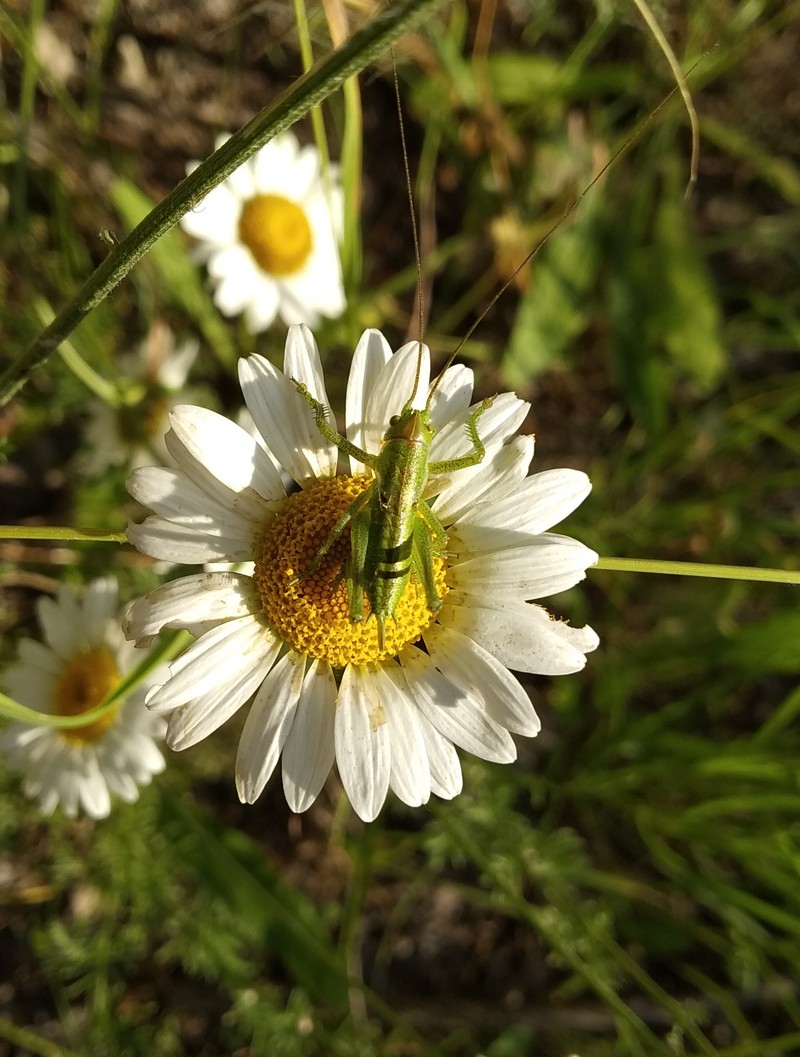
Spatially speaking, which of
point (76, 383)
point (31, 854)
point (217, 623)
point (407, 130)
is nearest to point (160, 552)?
point (217, 623)

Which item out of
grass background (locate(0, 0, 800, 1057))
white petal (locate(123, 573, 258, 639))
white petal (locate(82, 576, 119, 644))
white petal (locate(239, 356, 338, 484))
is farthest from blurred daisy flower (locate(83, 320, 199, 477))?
white petal (locate(123, 573, 258, 639))

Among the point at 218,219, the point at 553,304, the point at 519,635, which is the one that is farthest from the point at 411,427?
the point at 553,304

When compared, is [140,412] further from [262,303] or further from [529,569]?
[529,569]

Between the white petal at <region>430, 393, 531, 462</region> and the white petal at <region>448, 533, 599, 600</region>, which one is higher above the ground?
the white petal at <region>430, 393, 531, 462</region>

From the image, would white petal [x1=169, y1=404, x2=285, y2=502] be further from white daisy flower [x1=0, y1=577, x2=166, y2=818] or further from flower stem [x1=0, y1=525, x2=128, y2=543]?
white daisy flower [x1=0, y1=577, x2=166, y2=818]

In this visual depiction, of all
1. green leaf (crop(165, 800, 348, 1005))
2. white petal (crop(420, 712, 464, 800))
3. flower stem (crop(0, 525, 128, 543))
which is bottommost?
green leaf (crop(165, 800, 348, 1005))

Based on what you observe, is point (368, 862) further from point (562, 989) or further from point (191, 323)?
point (191, 323)

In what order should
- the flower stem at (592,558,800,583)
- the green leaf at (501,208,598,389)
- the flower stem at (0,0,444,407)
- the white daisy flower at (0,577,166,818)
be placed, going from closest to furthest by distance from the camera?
the flower stem at (0,0,444,407), the flower stem at (592,558,800,583), the white daisy flower at (0,577,166,818), the green leaf at (501,208,598,389)
